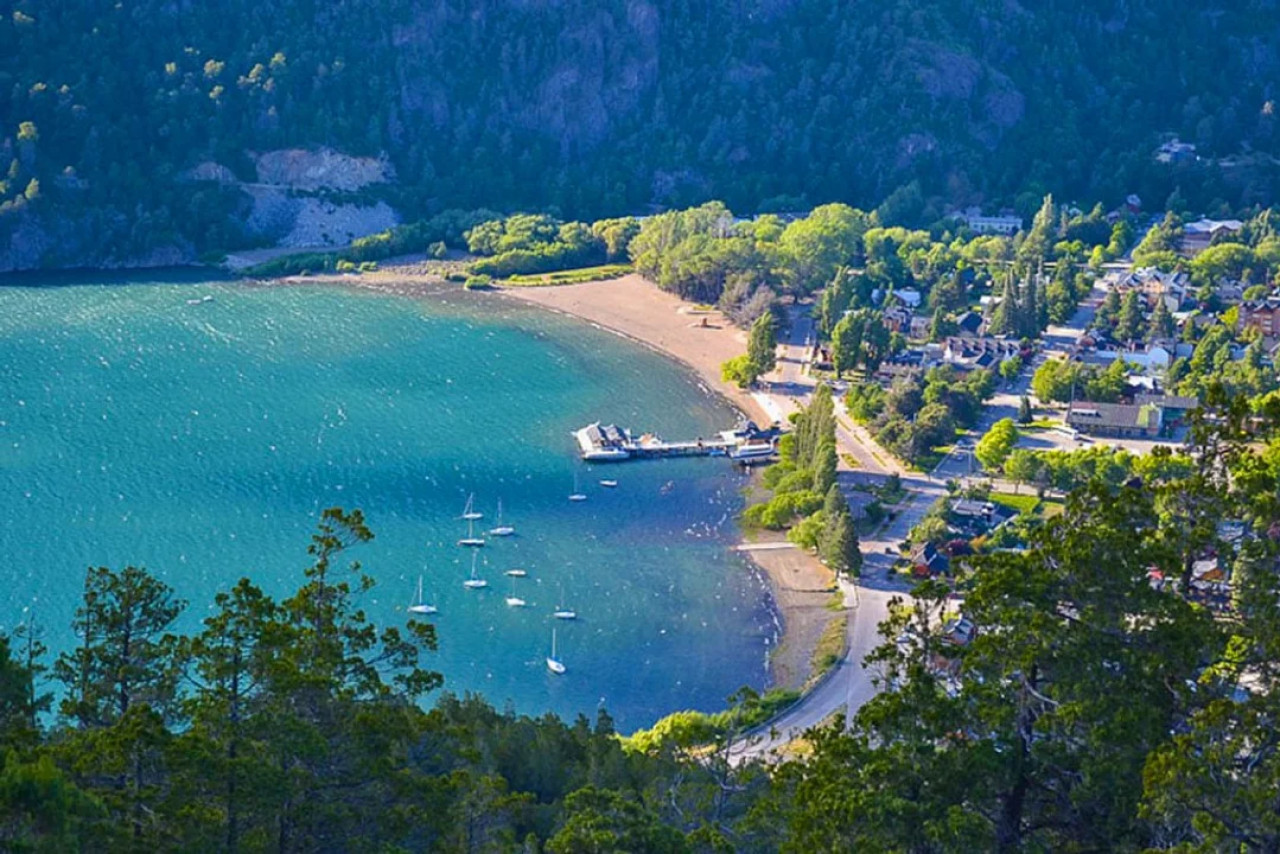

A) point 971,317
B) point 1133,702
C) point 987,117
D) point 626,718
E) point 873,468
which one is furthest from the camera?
point 987,117

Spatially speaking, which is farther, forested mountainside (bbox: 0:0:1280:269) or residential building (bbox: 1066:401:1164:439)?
forested mountainside (bbox: 0:0:1280:269)

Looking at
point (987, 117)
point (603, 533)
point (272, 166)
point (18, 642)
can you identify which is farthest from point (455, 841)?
point (987, 117)

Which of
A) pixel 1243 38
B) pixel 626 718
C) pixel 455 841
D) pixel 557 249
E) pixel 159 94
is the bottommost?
pixel 626 718

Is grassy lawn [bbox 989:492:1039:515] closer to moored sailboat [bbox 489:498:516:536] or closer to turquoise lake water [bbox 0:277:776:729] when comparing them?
turquoise lake water [bbox 0:277:776:729]

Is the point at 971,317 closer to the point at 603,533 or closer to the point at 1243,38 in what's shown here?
the point at 603,533

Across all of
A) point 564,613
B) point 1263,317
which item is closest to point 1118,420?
point 1263,317

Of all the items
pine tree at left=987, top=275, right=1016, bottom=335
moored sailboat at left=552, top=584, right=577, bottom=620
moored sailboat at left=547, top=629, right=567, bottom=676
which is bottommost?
moored sailboat at left=547, top=629, right=567, bottom=676

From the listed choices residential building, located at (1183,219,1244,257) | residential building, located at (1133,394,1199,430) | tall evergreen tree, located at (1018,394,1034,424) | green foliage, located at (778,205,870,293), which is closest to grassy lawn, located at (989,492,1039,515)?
tall evergreen tree, located at (1018,394,1034,424)
